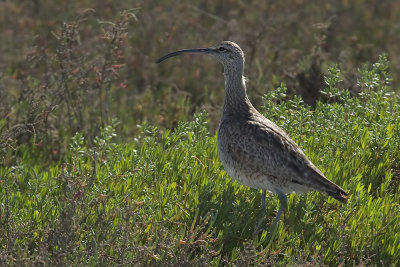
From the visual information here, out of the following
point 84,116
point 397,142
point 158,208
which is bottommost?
point 84,116

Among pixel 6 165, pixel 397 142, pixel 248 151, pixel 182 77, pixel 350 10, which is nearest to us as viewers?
pixel 248 151

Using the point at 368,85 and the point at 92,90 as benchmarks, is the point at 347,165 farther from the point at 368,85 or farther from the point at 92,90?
the point at 92,90

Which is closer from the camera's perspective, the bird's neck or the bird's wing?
the bird's wing

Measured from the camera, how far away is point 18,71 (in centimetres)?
977

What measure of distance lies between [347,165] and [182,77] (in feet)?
15.3

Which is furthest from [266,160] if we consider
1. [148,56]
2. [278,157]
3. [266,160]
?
[148,56]

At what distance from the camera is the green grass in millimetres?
4891

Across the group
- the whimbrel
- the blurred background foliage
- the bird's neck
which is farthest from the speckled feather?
the blurred background foliage

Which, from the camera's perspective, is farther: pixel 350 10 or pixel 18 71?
pixel 350 10

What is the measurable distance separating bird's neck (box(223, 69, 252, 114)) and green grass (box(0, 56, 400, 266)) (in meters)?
0.44

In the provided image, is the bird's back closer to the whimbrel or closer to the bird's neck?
the whimbrel

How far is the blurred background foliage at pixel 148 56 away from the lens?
809 cm

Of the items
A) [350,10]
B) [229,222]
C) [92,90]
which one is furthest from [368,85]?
[350,10]

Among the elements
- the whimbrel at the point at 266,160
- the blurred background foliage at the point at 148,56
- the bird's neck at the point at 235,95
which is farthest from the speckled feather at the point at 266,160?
the blurred background foliage at the point at 148,56
